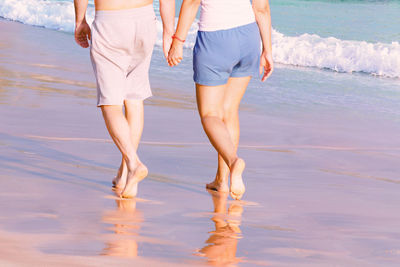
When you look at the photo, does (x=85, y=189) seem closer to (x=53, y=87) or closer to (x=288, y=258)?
(x=288, y=258)

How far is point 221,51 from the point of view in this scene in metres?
4.37

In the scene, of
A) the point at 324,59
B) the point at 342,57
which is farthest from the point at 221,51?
the point at 342,57

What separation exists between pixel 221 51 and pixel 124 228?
1.32m

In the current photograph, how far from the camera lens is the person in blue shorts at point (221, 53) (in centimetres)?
435

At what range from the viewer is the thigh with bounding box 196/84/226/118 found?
14.6 ft

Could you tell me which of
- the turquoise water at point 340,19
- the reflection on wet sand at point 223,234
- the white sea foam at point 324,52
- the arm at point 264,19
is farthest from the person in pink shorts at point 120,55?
the turquoise water at point 340,19

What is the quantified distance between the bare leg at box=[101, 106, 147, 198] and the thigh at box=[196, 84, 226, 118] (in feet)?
1.49

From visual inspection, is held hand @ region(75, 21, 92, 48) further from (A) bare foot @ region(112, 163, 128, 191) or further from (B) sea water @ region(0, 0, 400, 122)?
(B) sea water @ region(0, 0, 400, 122)

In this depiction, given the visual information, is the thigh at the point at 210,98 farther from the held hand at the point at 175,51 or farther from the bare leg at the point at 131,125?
the bare leg at the point at 131,125

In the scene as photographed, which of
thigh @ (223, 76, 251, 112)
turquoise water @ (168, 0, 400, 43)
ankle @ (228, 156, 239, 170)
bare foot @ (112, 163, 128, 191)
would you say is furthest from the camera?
turquoise water @ (168, 0, 400, 43)

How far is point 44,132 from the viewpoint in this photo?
6027mm

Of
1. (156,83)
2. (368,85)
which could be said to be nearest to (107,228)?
(156,83)

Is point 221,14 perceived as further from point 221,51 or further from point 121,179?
point 121,179

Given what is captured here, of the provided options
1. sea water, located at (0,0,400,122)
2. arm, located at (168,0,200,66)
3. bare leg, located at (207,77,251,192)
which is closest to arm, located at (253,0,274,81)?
bare leg, located at (207,77,251,192)
